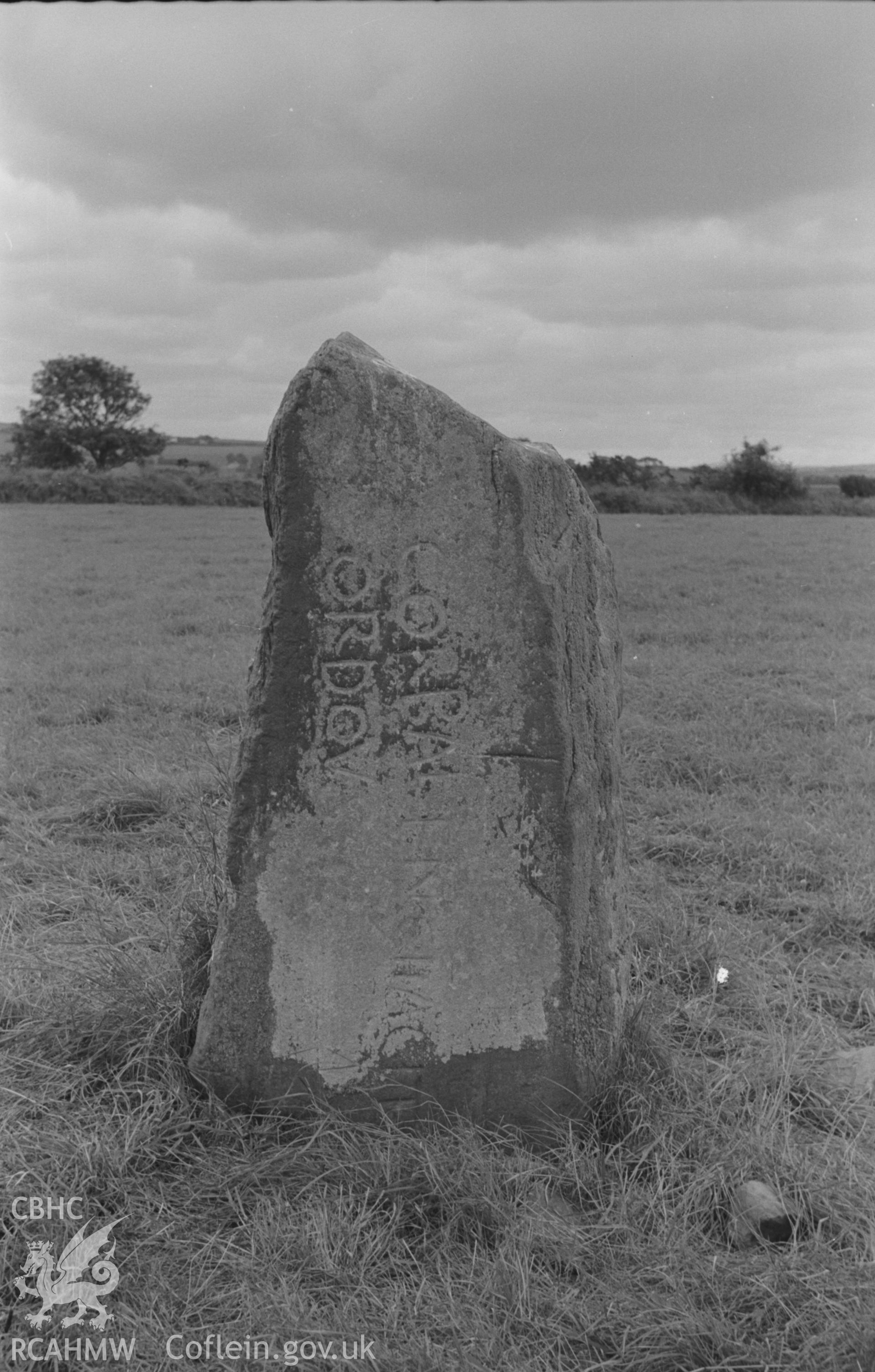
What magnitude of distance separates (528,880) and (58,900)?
2118 millimetres

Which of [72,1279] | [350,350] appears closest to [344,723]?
[350,350]

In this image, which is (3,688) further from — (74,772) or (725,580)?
(725,580)

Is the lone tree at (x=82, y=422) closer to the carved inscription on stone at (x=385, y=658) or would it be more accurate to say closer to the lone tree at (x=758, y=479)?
the lone tree at (x=758, y=479)

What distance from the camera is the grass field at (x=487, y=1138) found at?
7.67 feet

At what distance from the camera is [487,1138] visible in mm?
2951

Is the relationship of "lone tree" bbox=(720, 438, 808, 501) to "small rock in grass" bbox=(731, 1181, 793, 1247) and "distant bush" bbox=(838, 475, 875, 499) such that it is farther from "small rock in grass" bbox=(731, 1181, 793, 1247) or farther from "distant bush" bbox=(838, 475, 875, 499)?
"small rock in grass" bbox=(731, 1181, 793, 1247)

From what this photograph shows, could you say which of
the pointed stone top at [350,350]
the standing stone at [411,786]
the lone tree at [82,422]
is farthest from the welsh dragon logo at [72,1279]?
the lone tree at [82,422]

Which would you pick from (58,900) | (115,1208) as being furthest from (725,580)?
(115,1208)

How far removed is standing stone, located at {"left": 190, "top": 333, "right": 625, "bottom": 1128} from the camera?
284 cm

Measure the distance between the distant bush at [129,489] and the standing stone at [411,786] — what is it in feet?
64.1

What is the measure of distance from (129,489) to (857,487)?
48.1 feet

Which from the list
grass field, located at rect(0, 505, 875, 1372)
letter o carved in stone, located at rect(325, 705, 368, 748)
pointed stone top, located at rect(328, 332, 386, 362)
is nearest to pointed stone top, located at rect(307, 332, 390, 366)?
pointed stone top, located at rect(328, 332, 386, 362)

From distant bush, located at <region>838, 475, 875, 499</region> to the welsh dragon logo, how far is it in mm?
22871

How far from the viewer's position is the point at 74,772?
579cm
